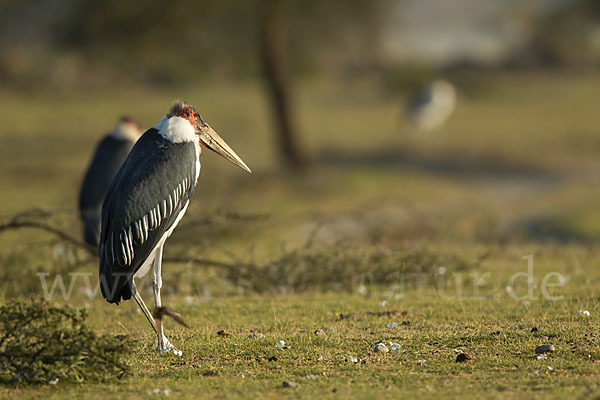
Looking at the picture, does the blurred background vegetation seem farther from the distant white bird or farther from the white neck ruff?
the white neck ruff

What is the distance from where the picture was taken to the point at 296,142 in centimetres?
2123

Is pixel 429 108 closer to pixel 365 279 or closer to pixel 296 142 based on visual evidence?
pixel 296 142

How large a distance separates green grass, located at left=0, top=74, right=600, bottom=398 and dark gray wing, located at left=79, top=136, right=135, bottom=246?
304 millimetres

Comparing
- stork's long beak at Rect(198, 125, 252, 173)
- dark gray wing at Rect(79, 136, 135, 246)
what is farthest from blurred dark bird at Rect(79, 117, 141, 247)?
stork's long beak at Rect(198, 125, 252, 173)

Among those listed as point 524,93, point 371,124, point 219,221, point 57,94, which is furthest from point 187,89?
point 219,221

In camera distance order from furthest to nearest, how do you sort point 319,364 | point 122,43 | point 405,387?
point 122,43 → point 319,364 → point 405,387

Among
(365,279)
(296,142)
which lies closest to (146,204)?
(365,279)

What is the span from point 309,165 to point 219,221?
1254cm

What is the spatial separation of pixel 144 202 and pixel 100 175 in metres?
3.36

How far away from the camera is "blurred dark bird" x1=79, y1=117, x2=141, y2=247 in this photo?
29.5 ft

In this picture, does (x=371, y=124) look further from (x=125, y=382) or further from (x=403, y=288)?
(x=125, y=382)

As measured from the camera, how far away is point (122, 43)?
1975 cm

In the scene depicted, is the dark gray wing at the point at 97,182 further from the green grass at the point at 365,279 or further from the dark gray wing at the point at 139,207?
the dark gray wing at the point at 139,207

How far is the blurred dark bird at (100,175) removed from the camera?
900cm
